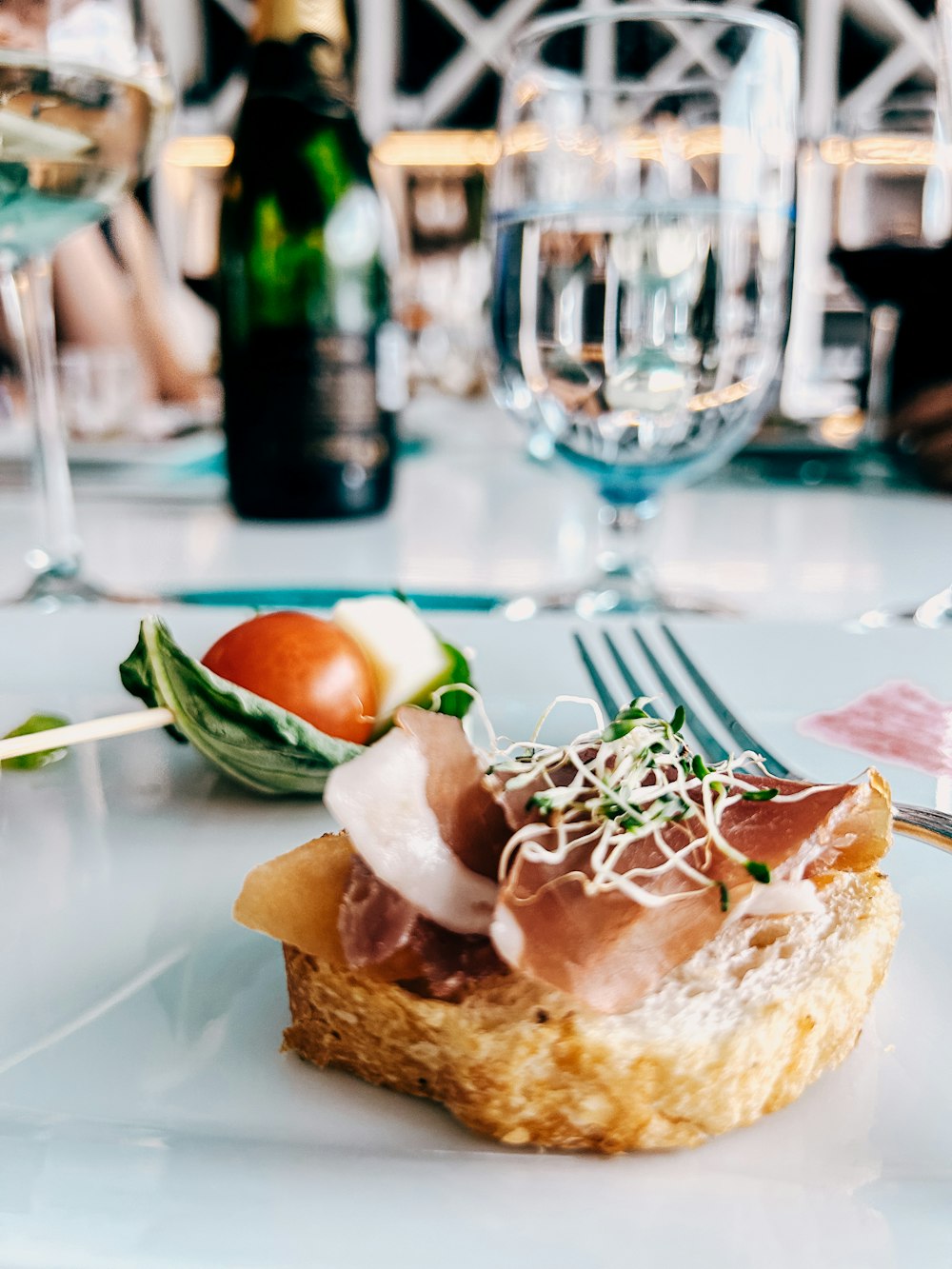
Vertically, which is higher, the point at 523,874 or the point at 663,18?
the point at 663,18

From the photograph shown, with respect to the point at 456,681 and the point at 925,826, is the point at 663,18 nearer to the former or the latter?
the point at 456,681

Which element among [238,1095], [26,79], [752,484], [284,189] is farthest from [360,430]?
[238,1095]

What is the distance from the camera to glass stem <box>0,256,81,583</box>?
109cm

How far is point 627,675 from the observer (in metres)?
0.74

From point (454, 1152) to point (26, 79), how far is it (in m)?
0.97

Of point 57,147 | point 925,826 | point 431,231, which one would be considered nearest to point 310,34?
point 57,147

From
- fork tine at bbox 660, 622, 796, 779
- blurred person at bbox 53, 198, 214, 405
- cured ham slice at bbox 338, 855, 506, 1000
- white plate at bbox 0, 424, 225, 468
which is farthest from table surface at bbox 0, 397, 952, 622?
blurred person at bbox 53, 198, 214, 405

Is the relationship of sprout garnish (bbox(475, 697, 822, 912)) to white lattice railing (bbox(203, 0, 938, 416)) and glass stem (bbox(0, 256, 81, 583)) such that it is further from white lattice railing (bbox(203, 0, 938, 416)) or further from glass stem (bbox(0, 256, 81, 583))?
white lattice railing (bbox(203, 0, 938, 416))

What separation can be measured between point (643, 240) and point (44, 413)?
0.63 meters

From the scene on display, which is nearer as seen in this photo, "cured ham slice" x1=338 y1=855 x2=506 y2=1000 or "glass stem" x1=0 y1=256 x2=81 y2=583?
"cured ham slice" x1=338 y1=855 x2=506 y2=1000

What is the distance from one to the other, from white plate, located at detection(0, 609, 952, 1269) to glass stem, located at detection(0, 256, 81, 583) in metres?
0.62

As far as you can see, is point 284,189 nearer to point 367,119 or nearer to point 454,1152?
point 454,1152

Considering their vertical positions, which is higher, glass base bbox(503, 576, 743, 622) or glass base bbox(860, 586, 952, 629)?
glass base bbox(503, 576, 743, 622)

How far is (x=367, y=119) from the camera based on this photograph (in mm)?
4059
